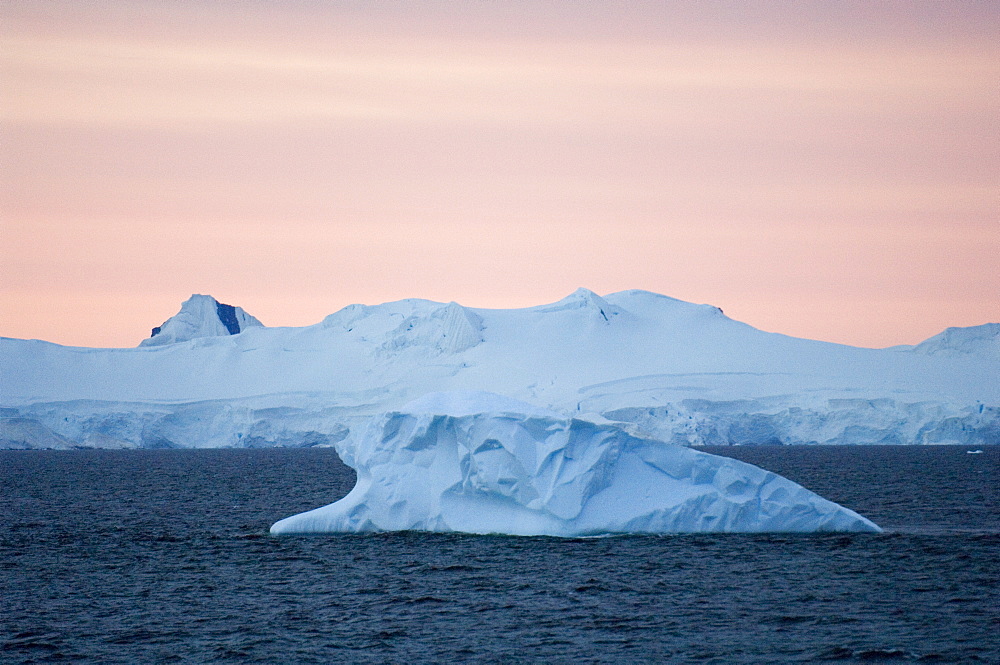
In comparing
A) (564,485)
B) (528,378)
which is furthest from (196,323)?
(564,485)

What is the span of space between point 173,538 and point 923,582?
54.5 ft

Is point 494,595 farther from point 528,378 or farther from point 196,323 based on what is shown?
point 196,323

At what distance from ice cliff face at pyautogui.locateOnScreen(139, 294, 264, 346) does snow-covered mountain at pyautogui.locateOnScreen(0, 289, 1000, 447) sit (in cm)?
1354

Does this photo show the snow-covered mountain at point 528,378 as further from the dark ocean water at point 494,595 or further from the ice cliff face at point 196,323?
the dark ocean water at point 494,595

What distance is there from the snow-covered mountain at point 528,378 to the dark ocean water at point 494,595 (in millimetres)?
52591

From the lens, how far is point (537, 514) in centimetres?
2409

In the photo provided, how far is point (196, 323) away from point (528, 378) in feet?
155

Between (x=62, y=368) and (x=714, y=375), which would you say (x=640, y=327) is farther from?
(x=62, y=368)

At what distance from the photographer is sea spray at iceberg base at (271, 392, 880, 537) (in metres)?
23.9

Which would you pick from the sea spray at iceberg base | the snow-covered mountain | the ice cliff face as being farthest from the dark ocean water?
the ice cliff face

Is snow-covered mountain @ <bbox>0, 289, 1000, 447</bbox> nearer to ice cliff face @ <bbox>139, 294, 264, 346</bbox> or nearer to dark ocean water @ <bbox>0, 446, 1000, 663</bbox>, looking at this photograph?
ice cliff face @ <bbox>139, 294, 264, 346</bbox>

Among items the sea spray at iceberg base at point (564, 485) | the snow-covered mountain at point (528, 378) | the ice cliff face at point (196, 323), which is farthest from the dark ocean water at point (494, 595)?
the ice cliff face at point (196, 323)

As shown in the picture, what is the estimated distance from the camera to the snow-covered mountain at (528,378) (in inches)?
3209

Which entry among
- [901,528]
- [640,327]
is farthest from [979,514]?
[640,327]
